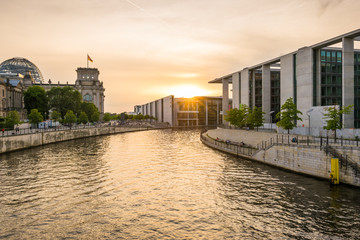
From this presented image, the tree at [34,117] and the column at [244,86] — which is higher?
the column at [244,86]

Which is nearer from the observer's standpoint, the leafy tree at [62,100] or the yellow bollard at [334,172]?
the yellow bollard at [334,172]

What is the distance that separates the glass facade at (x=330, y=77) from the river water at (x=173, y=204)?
2566cm

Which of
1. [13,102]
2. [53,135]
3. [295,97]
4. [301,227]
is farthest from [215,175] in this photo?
[13,102]

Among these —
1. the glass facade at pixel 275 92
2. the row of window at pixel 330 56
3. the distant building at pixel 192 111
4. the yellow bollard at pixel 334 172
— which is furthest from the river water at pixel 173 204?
the distant building at pixel 192 111

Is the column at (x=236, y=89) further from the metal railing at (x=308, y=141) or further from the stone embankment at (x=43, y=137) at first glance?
the stone embankment at (x=43, y=137)

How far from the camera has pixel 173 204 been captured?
885 inches

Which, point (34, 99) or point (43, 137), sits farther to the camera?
point (34, 99)

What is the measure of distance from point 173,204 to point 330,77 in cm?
4513

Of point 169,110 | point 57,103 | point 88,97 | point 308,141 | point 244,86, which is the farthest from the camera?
point 88,97

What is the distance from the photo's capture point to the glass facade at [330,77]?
49.4m

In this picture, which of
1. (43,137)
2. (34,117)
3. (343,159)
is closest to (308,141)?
(343,159)

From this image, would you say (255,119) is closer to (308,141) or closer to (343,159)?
(308,141)

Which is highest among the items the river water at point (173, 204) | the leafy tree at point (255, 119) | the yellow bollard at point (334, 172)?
the leafy tree at point (255, 119)

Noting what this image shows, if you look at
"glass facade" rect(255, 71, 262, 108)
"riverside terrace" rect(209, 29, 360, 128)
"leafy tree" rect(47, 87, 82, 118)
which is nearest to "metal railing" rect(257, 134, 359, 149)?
"riverside terrace" rect(209, 29, 360, 128)
